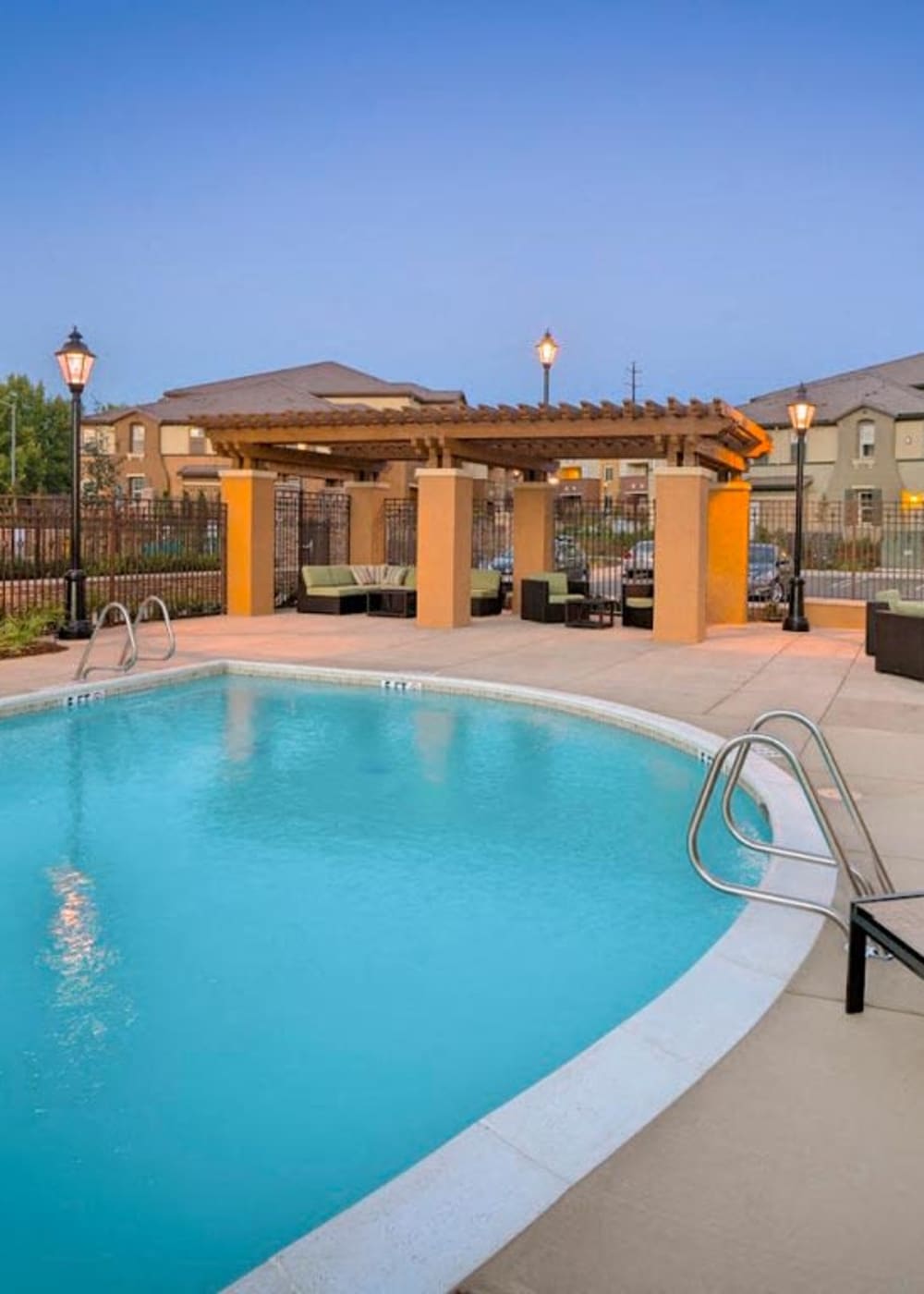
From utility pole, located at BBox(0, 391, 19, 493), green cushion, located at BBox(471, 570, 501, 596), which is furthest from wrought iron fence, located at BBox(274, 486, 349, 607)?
utility pole, located at BBox(0, 391, 19, 493)

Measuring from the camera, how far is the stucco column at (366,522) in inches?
954

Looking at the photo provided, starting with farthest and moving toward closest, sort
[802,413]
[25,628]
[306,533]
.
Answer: [306,533], [802,413], [25,628]

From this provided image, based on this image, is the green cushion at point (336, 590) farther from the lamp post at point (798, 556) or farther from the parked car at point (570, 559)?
the lamp post at point (798, 556)

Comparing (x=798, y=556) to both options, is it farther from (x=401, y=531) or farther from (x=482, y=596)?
(x=401, y=531)

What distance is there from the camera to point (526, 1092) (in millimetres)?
3615

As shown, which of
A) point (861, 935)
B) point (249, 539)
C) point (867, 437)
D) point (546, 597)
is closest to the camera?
point (861, 935)

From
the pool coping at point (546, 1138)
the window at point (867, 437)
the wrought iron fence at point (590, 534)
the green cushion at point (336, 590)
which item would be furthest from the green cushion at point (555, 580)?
the window at point (867, 437)

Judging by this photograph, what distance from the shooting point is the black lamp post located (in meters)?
15.4

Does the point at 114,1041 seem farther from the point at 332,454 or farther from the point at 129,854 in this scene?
the point at 332,454

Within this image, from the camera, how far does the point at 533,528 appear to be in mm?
22062

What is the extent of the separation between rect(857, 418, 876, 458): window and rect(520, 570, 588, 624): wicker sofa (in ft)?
105

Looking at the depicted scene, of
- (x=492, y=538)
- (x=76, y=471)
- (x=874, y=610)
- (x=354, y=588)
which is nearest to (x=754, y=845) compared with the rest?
(x=874, y=610)

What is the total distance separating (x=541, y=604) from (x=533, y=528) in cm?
240

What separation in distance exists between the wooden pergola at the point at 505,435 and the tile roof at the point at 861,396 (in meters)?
28.5
